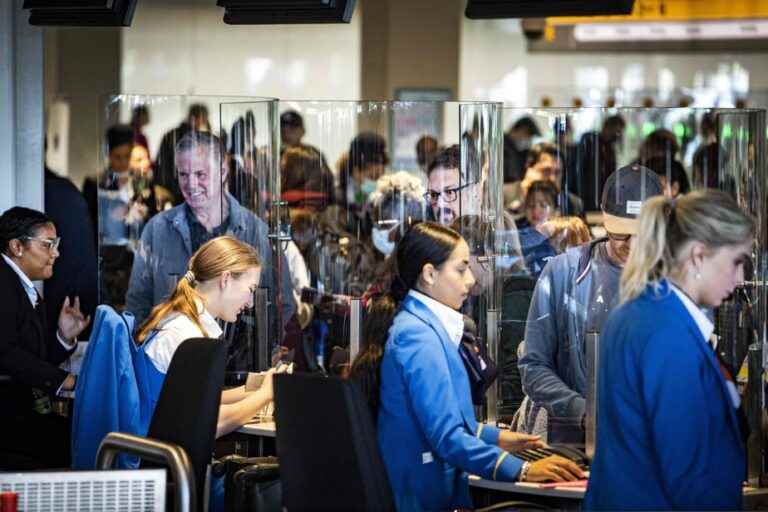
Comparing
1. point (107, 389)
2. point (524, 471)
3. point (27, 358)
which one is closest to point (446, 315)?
point (524, 471)

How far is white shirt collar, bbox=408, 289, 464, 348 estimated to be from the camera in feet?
12.7

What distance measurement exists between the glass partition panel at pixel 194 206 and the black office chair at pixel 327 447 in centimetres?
206

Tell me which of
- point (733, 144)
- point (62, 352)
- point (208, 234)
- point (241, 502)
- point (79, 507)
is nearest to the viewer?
point (79, 507)

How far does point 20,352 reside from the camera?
5.19m

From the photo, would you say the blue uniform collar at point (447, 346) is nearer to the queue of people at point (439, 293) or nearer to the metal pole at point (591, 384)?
the queue of people at point (439, 293)

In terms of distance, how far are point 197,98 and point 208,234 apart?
56 centimetres

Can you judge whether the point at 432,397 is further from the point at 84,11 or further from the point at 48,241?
the point at 84,11

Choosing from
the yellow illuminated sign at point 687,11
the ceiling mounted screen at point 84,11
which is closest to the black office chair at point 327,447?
the ceiling mounted screen at point 84,11

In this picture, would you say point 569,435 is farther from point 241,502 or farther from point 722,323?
point 241,502

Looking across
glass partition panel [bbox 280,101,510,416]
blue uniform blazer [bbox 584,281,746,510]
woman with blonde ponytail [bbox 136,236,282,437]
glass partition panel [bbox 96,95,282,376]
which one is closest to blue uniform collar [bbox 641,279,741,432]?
blue uniform blazer [bbox 584,281,746,510]

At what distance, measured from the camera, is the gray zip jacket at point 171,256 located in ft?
17.7

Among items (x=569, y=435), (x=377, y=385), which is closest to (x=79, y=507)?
(x=377, y=385)

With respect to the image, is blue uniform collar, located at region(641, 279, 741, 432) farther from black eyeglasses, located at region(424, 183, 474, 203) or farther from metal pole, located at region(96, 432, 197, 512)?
black eyeglasses, located at region(424, 183, 474, 203)

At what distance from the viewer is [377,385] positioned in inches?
150
